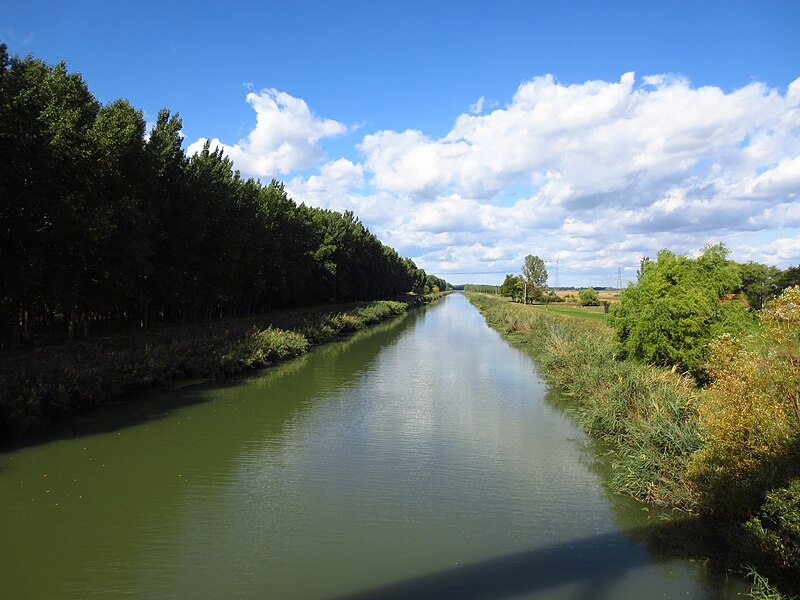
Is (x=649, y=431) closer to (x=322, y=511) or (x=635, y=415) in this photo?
(x=635, y=415)

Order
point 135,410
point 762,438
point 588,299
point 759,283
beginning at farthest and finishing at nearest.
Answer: point 588,299 < point 759,283 < point 135,410 < point 762,438

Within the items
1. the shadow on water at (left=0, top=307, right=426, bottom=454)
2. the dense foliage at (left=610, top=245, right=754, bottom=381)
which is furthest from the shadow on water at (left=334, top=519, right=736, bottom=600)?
the shadow on water at (left=0, top=307, right=426, bottom=454)

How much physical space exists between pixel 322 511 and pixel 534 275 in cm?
7947

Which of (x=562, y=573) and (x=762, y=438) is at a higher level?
(x=762, y=438)

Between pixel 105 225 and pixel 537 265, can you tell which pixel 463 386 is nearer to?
pixel 105 225

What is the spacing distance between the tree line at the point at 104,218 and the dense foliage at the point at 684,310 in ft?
59.8

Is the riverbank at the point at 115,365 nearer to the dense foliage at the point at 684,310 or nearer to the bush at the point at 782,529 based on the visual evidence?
the bush at the point at 782,529

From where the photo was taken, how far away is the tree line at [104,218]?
50.3 feet

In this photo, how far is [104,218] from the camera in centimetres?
1603

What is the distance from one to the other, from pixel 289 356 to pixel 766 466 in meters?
22.9

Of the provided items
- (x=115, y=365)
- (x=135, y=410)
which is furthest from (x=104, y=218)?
(x=135, y=410)

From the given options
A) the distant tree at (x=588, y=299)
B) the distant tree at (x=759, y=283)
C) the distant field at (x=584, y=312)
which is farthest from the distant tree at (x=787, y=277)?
the distant tree at (x=588, y=299)

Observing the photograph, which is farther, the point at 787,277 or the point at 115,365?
the point at 787,277

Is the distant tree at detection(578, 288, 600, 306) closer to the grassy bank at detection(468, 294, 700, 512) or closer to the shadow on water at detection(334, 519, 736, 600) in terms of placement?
the grassy bank at detection(468, 294, 700, 512)
